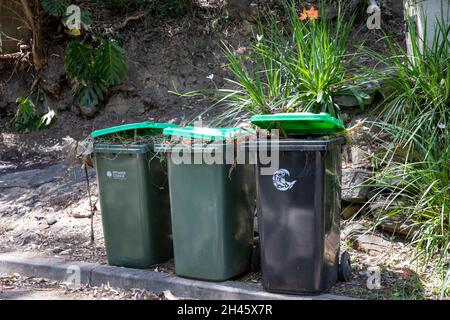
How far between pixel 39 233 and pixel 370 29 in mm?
5140

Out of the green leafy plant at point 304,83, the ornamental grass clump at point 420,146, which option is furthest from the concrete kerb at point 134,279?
the green leafy plant at point 304,83

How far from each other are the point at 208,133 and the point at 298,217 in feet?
3.04

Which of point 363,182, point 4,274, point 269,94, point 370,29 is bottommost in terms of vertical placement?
point 4,274

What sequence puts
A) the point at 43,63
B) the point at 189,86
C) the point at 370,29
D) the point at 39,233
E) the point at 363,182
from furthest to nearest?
the point at 43,63
the point at 189,86
the point at 370,29
the point at 39,233
the point at 363,182

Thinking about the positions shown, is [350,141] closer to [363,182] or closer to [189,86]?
[363,182]

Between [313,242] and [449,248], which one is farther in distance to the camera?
[449,248]

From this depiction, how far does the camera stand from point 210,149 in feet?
15.1

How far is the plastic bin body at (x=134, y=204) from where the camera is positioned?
5059 millimetres

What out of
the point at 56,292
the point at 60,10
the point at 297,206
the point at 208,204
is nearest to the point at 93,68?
the point at 60,10

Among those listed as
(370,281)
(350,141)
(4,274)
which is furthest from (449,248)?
(4,274)

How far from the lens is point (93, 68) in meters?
Answer: 9.97

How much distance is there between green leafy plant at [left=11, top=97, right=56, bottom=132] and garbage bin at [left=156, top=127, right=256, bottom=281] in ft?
19.5

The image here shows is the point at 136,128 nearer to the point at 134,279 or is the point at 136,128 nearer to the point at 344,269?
the point at 134,279

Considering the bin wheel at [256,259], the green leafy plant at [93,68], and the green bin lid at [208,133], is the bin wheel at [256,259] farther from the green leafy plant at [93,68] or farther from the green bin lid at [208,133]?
the green leafy plant at [93,68]
